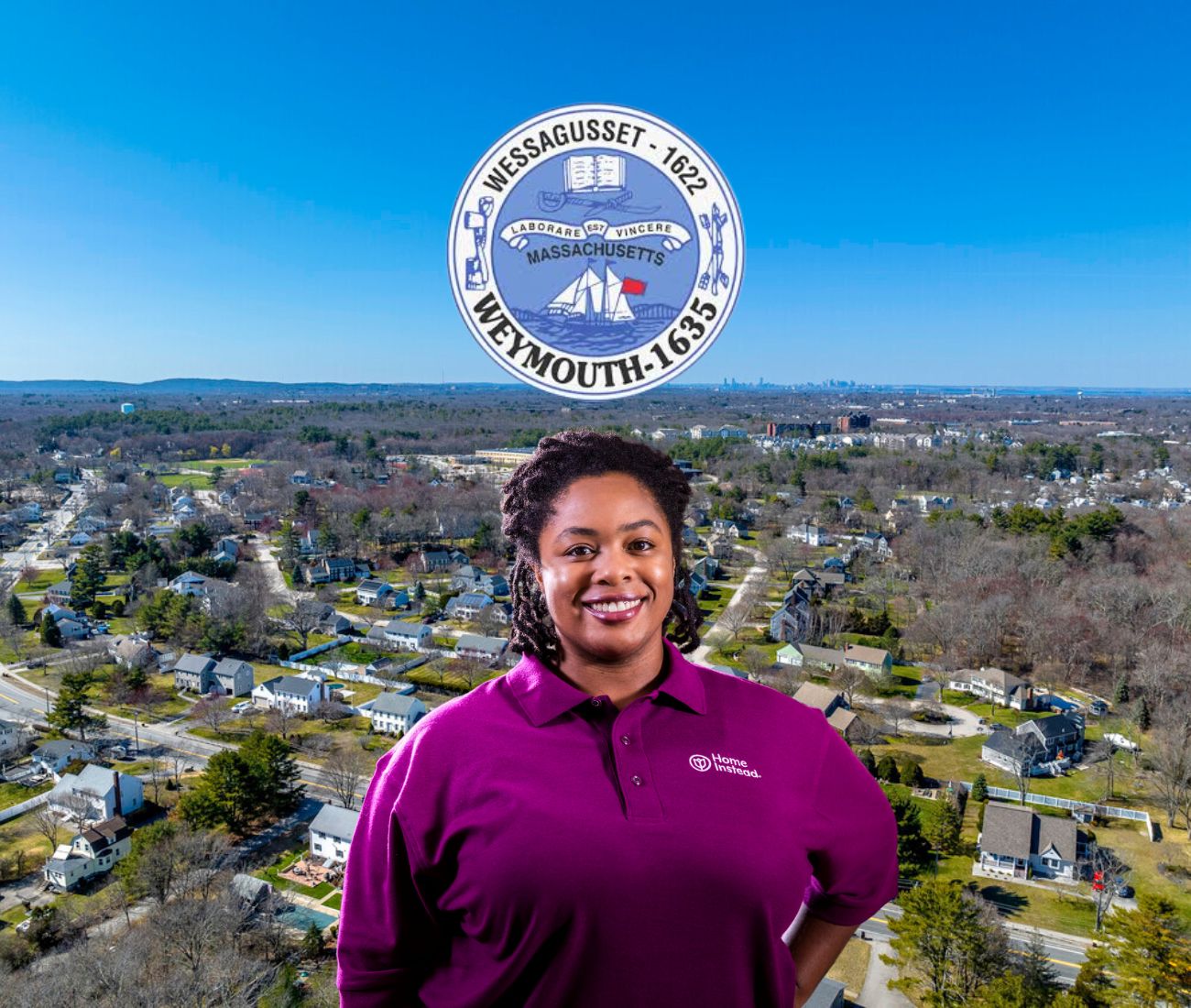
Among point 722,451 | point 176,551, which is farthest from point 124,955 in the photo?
point 722,451

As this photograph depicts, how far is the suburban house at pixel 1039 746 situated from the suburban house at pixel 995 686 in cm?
185

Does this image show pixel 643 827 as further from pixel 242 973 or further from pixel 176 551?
pixel 176 551

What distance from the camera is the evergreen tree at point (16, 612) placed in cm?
2077

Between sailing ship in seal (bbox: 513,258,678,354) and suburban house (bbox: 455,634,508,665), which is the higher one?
sailing ship in seal (bbox: 513,258,678,354)

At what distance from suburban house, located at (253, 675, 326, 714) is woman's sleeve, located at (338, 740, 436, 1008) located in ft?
51.6

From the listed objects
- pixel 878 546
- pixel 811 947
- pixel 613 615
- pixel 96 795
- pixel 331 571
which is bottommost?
pixel 96 795

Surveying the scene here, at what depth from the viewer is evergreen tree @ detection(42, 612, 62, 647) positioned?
19531 millimetres

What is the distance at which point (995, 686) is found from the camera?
16.8 metres

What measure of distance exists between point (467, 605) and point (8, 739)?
1077 centimetres

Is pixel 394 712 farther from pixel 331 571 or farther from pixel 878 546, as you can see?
pixel 878 546

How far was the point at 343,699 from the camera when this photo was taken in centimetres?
1645

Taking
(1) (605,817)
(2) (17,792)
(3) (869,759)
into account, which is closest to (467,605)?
(2) (17,792)

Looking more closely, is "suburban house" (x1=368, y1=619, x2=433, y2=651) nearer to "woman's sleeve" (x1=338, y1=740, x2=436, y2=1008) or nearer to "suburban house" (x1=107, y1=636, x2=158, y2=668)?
"suburban house" (x1=107, y1=636, x2=158, y2=668)

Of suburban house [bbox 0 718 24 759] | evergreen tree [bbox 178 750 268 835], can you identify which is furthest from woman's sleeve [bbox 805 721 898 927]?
suburban house [bbox 0 718 24 759]
